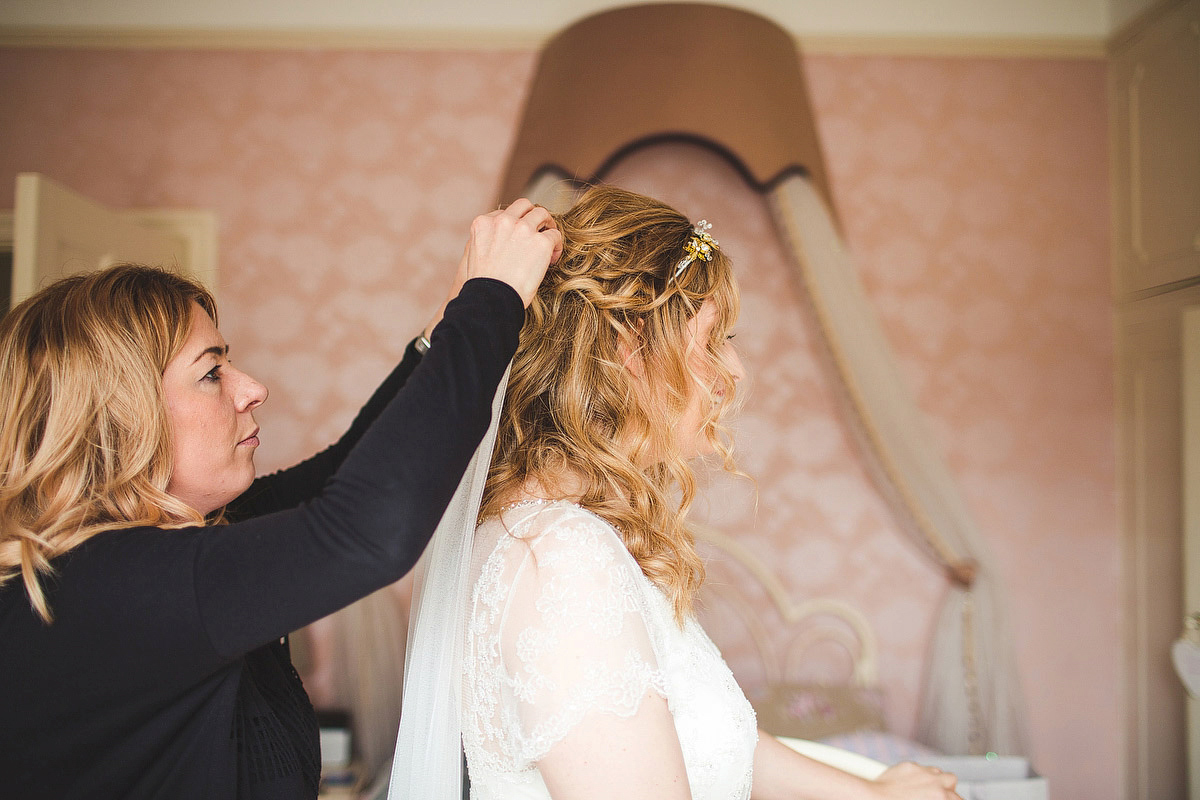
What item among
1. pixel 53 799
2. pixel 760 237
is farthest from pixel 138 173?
pixel 53 799

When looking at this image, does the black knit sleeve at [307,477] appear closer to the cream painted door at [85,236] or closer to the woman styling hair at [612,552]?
the woman styling hair at [612,552]

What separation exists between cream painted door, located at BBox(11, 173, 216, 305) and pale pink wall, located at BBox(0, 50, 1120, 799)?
0.10 metres

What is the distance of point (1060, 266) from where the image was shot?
129 inches

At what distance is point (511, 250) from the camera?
0.97 metres

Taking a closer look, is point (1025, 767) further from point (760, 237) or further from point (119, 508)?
point (119, 508)

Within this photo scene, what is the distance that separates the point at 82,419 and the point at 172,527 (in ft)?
0.60

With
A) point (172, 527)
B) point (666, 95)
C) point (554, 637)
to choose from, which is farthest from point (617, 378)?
point (666, 95)

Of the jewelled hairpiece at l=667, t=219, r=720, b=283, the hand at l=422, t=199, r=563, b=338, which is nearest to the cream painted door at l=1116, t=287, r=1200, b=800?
the jewelled hairpiece at l=667, t=219, r=720, b=283

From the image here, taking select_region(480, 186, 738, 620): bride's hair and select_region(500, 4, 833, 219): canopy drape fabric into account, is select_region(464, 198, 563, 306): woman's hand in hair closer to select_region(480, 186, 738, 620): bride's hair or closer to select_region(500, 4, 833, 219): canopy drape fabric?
select_region(480, 186, 738, 620): bride's hair

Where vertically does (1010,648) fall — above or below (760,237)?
below

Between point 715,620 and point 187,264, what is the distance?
104 inches

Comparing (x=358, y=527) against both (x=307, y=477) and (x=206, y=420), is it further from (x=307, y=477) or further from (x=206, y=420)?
(x=307, y=477)

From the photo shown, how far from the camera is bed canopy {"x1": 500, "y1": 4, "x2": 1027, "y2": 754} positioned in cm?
276

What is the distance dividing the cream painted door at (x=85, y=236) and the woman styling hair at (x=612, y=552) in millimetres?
1115
